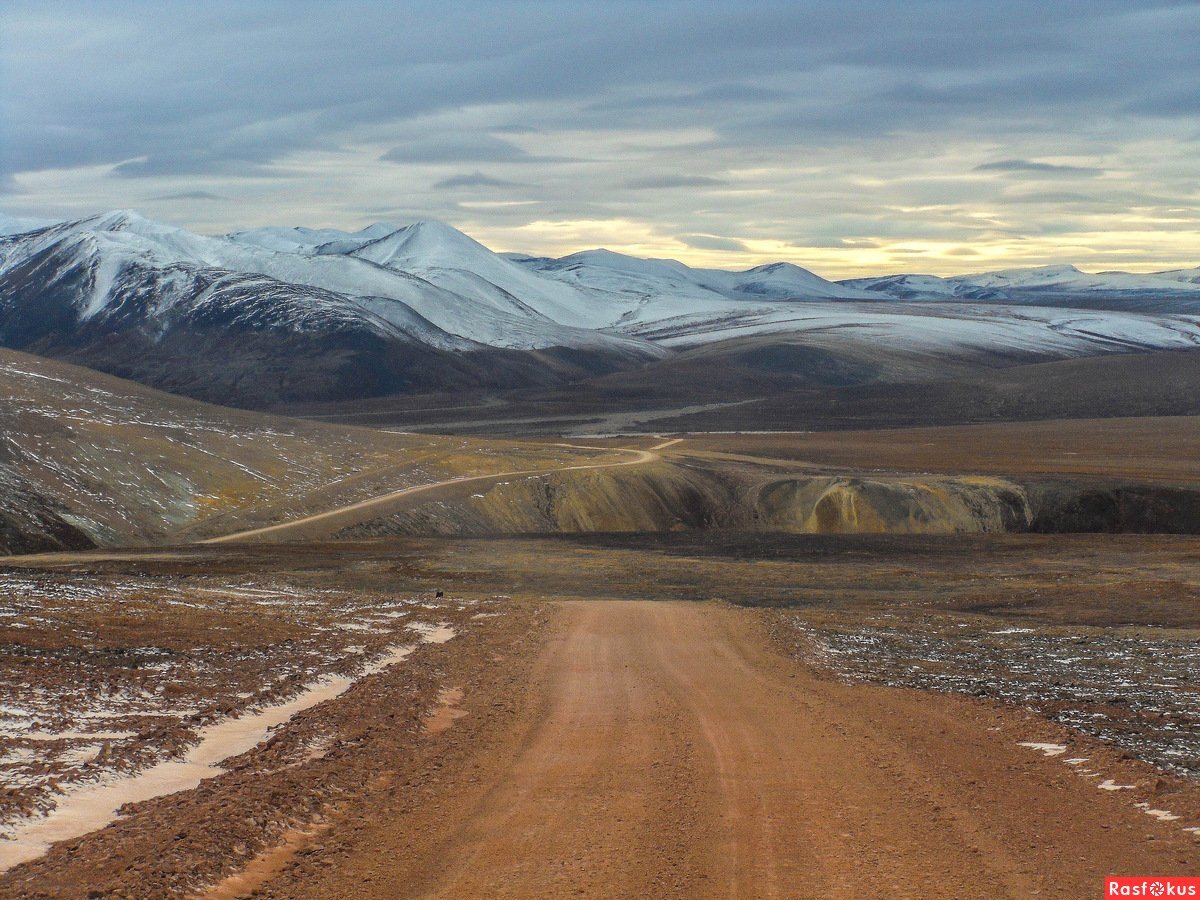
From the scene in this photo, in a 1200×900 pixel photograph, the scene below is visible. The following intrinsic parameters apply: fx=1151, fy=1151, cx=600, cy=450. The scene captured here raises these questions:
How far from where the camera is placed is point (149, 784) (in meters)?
13.2

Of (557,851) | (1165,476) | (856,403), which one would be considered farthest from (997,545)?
(856,403)

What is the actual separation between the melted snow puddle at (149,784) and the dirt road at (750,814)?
242 cm

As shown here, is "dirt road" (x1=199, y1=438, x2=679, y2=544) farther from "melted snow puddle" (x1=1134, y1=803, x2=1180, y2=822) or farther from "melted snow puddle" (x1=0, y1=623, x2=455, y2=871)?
"melted snow puddle" (x1=1134, y1=803, x2=1180, y2=822)

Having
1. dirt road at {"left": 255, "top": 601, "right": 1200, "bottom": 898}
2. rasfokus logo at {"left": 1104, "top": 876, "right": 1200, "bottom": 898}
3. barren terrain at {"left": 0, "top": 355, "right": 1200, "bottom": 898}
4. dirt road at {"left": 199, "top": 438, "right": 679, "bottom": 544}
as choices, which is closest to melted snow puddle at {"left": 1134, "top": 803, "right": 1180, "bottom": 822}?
barren terrain at {"left": 0, "top": 355, "right": 1200, "bottom": 898}

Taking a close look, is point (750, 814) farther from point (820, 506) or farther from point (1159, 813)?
point (820, 506)

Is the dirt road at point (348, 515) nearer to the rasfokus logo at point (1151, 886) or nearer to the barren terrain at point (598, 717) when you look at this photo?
the barren terrain at point (598, 717)

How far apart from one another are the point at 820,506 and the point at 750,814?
2025 inches

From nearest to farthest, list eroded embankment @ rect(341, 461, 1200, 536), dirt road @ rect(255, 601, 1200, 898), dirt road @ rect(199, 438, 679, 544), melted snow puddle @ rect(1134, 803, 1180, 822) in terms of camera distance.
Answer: dirt road @ rect(255, 601, 1200, 898) < melted snow puddle @ rect(1134, 803, 1180, 822) < dirt road @ rect(199, 438, 679, 544) < eroded embankment @ rect(341, 461, 1200, 536)

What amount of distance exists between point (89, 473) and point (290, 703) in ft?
148

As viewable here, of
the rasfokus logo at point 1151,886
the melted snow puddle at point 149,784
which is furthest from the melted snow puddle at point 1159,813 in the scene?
the melted snow puddle at point 149,784

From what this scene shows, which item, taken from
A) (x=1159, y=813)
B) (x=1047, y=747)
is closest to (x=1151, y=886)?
(x=1159, y=813)

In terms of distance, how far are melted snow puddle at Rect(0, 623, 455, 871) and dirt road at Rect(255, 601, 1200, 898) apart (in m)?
2.42

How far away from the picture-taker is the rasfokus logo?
32.9ft

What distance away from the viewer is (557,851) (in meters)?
11.4
